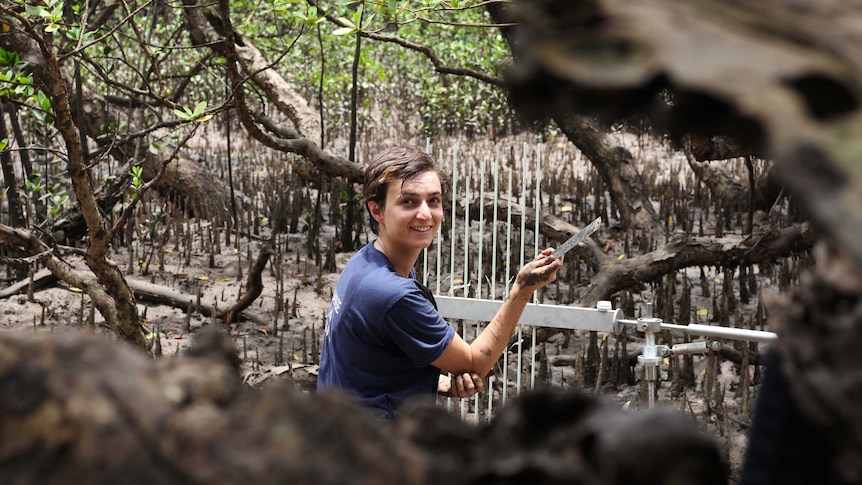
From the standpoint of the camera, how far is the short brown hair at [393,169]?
2422mm

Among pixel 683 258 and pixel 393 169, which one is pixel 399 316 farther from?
pixel 683 258

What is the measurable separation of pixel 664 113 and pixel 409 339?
144cm

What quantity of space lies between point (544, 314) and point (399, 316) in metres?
1.28

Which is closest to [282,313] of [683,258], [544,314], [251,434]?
[683,258]

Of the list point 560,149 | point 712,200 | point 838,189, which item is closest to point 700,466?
point 838,189

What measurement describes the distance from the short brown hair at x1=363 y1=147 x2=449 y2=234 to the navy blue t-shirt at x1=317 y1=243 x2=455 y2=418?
250 mm

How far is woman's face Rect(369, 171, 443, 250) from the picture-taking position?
2375 millimetres

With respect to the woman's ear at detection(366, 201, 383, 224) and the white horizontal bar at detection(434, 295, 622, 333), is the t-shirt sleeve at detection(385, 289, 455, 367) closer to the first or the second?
the woman's ear at detection(366, 201, 383, 224)

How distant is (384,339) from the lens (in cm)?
221

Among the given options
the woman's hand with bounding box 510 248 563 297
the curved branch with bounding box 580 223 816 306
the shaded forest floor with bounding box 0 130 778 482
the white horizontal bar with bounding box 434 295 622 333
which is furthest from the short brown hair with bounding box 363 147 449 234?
the curved branch with bounding box 580 223 816 306

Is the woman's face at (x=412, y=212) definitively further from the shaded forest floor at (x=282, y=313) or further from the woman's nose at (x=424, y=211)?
the shaded forest floor at (x=282, y=313)

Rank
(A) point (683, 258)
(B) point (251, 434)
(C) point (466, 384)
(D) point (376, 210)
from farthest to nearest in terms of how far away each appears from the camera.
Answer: (A) point (683, 258) < (D) point (376, 210) < (C) point (466, 384) < (B) point (251, 434)

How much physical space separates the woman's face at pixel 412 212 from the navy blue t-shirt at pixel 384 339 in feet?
0.40

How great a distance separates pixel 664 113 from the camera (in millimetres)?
778
